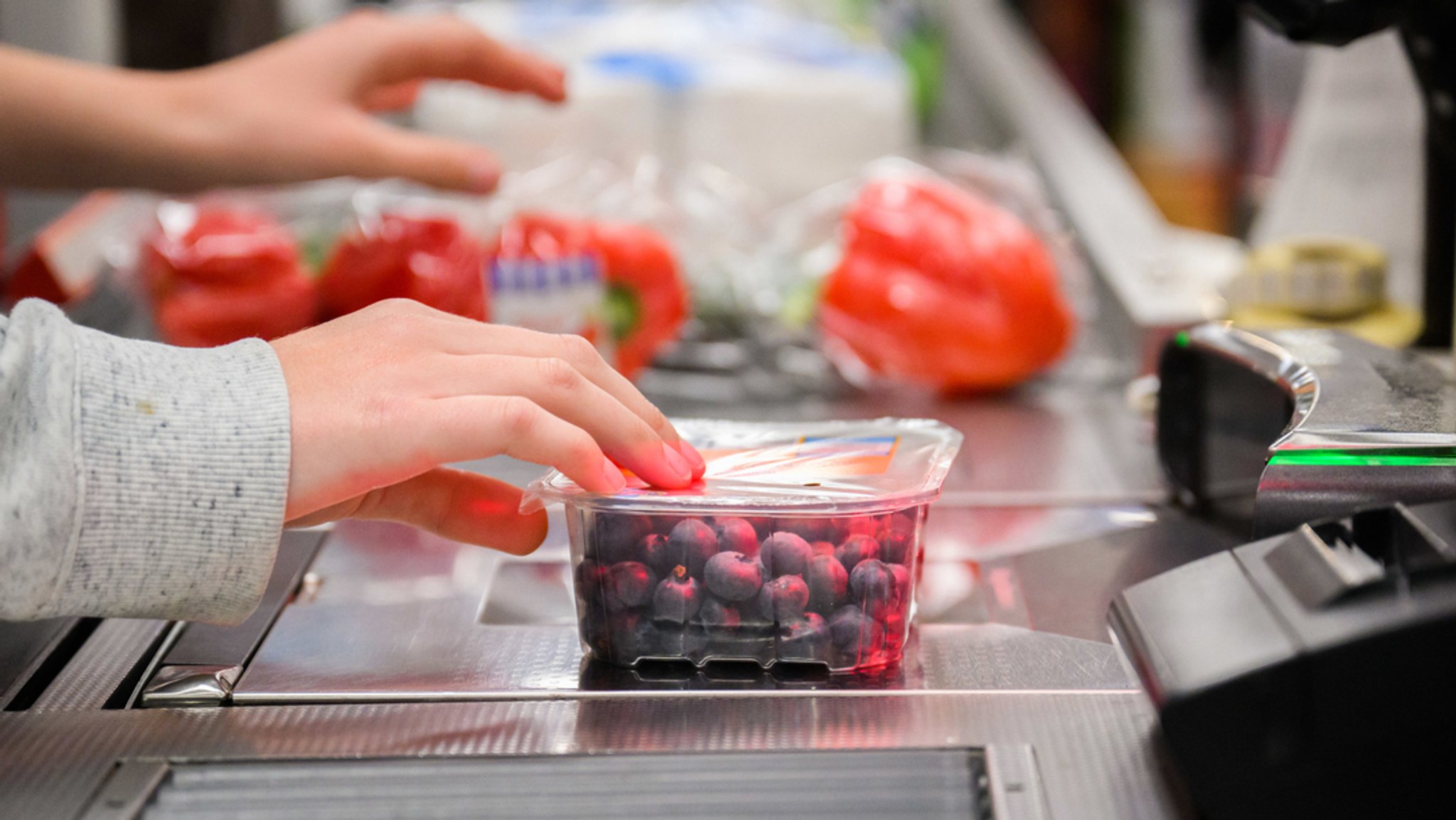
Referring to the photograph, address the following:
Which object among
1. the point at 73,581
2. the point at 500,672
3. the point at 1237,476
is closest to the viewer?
the point at 73,581

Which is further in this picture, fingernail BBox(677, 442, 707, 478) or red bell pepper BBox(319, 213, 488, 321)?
red bell pepper BBox(319, 213, 488, 321)

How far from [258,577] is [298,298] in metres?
0.75

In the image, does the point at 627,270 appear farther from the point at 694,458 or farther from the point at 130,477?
the point at 130,477

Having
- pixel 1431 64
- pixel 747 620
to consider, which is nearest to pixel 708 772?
pixel 747 620

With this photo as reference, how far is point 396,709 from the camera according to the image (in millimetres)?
641

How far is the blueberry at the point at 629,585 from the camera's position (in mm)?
644

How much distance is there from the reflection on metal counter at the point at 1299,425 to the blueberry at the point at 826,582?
0.20 m

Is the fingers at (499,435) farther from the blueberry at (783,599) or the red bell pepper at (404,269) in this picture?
the red bell pepper at (404,269)

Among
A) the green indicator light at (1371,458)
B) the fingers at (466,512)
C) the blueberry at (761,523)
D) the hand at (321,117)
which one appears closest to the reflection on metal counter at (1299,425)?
the green indicator light at (1371,458)

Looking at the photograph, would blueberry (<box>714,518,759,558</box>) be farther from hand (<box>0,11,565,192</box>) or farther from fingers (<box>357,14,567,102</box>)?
fingers (<box>357,14,567,102</box>)

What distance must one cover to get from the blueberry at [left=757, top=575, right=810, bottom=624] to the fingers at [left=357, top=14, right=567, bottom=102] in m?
0.81

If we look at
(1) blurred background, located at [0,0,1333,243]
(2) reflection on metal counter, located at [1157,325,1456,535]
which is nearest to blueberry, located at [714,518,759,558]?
(2) reflection on metal counter, located at [1157,325,1456,535]

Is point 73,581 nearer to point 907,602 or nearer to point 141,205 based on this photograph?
point 907,602

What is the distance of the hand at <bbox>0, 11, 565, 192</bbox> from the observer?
1205 millimetres
